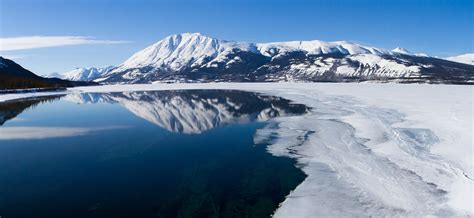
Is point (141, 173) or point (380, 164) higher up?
point (380, 164)

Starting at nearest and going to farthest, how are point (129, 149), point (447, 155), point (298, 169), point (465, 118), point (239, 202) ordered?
point (239, 202)
point (298, 169)
point (447, 155)
point (129, 149)
point (465, 118)

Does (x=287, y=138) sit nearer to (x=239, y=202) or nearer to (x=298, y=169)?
(x=298, y=169)

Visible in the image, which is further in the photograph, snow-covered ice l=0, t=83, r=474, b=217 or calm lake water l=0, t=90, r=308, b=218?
calm lake water l=0, t=90, r=308, b=218

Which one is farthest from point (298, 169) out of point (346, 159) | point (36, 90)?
point (36, 90)

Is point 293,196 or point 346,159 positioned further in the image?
point 346,159

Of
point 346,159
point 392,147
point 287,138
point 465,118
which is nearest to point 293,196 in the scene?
point 346,159

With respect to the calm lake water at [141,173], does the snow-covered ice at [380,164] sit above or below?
above

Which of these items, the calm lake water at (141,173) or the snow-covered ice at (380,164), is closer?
the snow-covered ice at (380,164)

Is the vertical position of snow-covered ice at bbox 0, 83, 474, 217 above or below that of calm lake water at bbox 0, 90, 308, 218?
above

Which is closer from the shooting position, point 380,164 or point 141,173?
point 141,173

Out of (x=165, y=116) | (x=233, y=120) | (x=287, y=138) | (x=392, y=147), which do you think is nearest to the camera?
(x=392, y=147)
